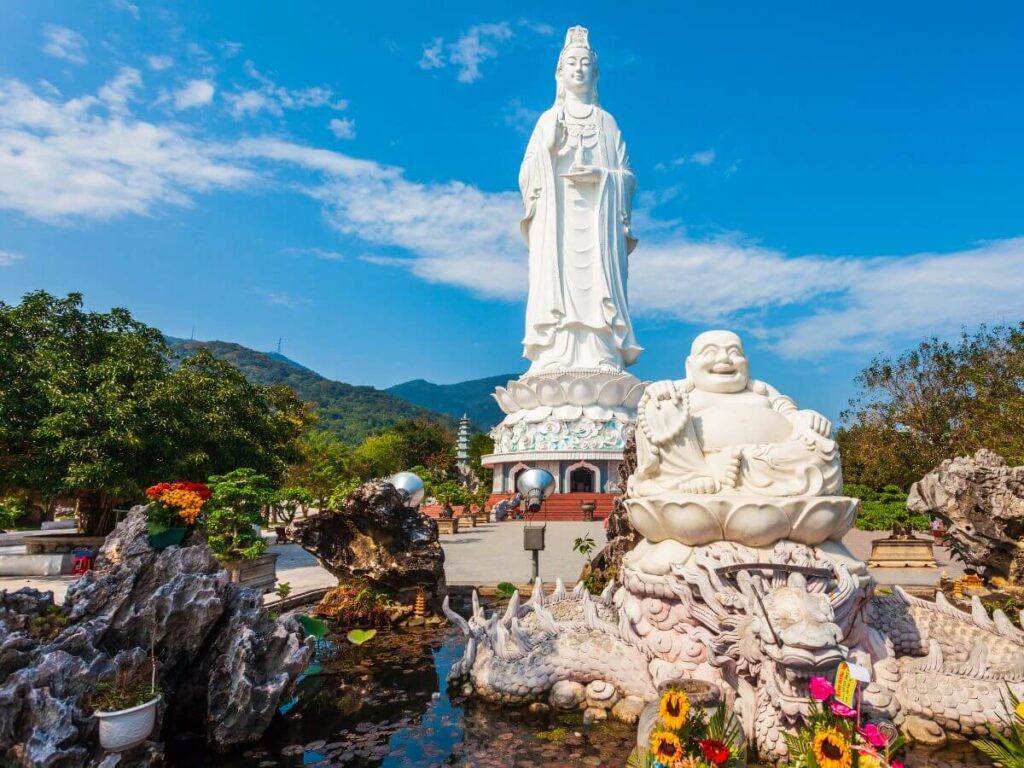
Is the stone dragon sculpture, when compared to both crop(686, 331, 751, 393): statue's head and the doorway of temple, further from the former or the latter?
the doorway of temple

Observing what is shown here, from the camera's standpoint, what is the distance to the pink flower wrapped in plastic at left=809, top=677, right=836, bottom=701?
128 inches

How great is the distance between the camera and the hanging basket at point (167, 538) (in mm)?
4758

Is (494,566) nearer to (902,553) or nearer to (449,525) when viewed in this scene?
(902,553)

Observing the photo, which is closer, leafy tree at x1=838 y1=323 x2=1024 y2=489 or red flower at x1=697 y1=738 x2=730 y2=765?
red flower at x1=697 y1=738 x2=730 y2=765

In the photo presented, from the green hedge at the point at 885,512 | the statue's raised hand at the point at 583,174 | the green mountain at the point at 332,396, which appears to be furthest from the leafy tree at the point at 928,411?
the green mountain at the point at 332,396

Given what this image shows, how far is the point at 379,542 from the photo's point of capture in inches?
299

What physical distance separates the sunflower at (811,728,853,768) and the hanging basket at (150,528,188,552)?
4.21 metres

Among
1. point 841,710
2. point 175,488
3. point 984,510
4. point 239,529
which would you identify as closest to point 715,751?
point 841,710

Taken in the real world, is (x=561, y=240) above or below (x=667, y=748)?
above

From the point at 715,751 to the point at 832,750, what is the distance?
455 mm

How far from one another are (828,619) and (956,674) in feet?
4.93

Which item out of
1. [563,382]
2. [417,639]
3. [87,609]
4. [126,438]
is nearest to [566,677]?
[417,639]

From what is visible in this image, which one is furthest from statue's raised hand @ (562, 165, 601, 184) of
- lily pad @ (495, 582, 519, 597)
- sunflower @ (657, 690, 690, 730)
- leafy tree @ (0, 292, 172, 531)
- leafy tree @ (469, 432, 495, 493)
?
sunflower @ (657, 690, 690, 730)

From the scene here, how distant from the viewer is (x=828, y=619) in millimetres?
3775
